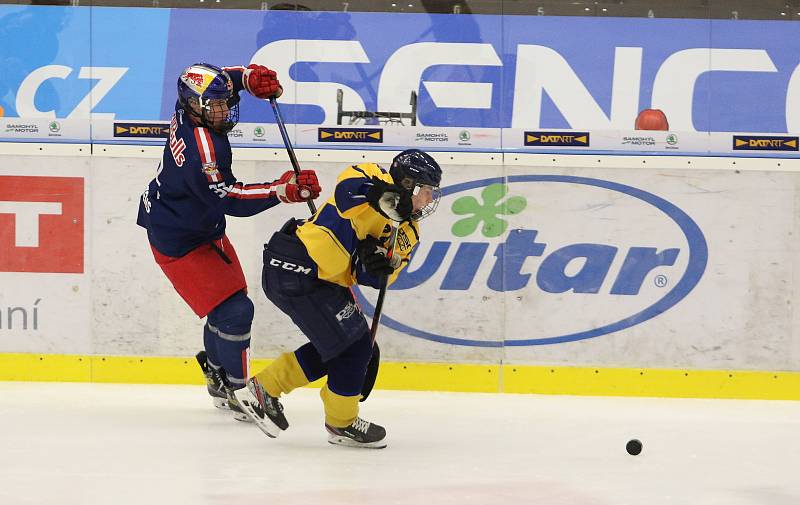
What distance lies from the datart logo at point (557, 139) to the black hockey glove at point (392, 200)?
65.9 inches

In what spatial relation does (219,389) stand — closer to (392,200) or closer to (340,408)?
(340,408)

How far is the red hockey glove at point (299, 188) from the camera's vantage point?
4055 mm

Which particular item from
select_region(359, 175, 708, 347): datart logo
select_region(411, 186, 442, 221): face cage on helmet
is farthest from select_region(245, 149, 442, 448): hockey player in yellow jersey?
select_region(359, 175, 708, 347): datart logo

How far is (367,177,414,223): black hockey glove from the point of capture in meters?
3.72

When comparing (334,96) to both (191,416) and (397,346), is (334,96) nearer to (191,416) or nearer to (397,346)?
(397,346)

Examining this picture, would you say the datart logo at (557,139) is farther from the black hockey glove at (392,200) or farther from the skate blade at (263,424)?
the skate blade at (263,424)

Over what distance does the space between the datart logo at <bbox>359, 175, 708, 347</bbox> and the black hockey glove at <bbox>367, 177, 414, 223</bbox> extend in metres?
1.52

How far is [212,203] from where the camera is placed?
4277mm

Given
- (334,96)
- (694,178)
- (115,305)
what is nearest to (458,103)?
(334,96)

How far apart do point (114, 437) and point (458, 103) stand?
2.30 m

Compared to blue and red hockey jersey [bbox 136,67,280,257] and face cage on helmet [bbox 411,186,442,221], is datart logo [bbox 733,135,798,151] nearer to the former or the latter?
face cage on helmet [bbox 411,186,442,221]

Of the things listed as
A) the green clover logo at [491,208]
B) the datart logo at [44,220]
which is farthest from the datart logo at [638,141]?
the datart logo at [44,220]

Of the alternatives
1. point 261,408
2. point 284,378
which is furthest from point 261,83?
point 261,408

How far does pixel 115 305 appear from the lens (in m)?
5.30
